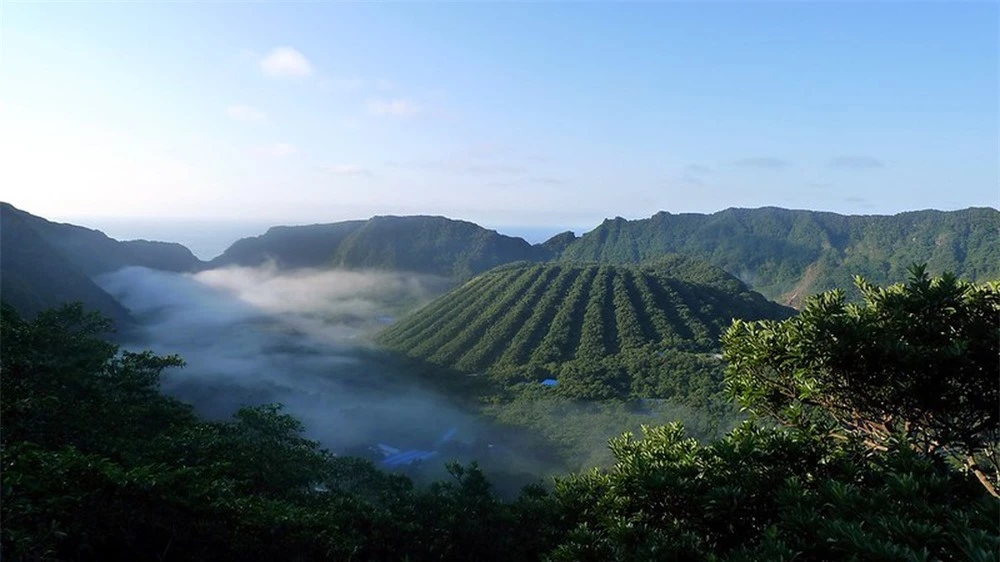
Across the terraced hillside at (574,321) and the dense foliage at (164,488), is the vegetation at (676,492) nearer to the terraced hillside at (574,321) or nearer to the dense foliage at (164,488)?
the dense foliage at (164,488)

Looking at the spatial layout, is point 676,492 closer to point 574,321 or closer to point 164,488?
point 164,488

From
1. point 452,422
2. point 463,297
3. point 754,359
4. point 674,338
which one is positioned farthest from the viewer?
point 463,297

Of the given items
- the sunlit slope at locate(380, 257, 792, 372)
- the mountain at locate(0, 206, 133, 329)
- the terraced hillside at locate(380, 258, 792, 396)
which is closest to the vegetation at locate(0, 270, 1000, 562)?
the mountain at locate(0, 206, 133, 329)

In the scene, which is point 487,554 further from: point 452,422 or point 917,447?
point 452,422

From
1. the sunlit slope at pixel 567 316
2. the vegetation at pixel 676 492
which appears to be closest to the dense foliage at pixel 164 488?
the vegetation at pixel 676 492

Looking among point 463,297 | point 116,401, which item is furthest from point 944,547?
point 463,297

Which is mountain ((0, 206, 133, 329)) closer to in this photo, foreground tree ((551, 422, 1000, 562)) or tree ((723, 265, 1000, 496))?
foreground tree ((551, 422, 1000, 562))

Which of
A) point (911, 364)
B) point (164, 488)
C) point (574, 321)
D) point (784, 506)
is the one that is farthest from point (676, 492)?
point (574, 321)
